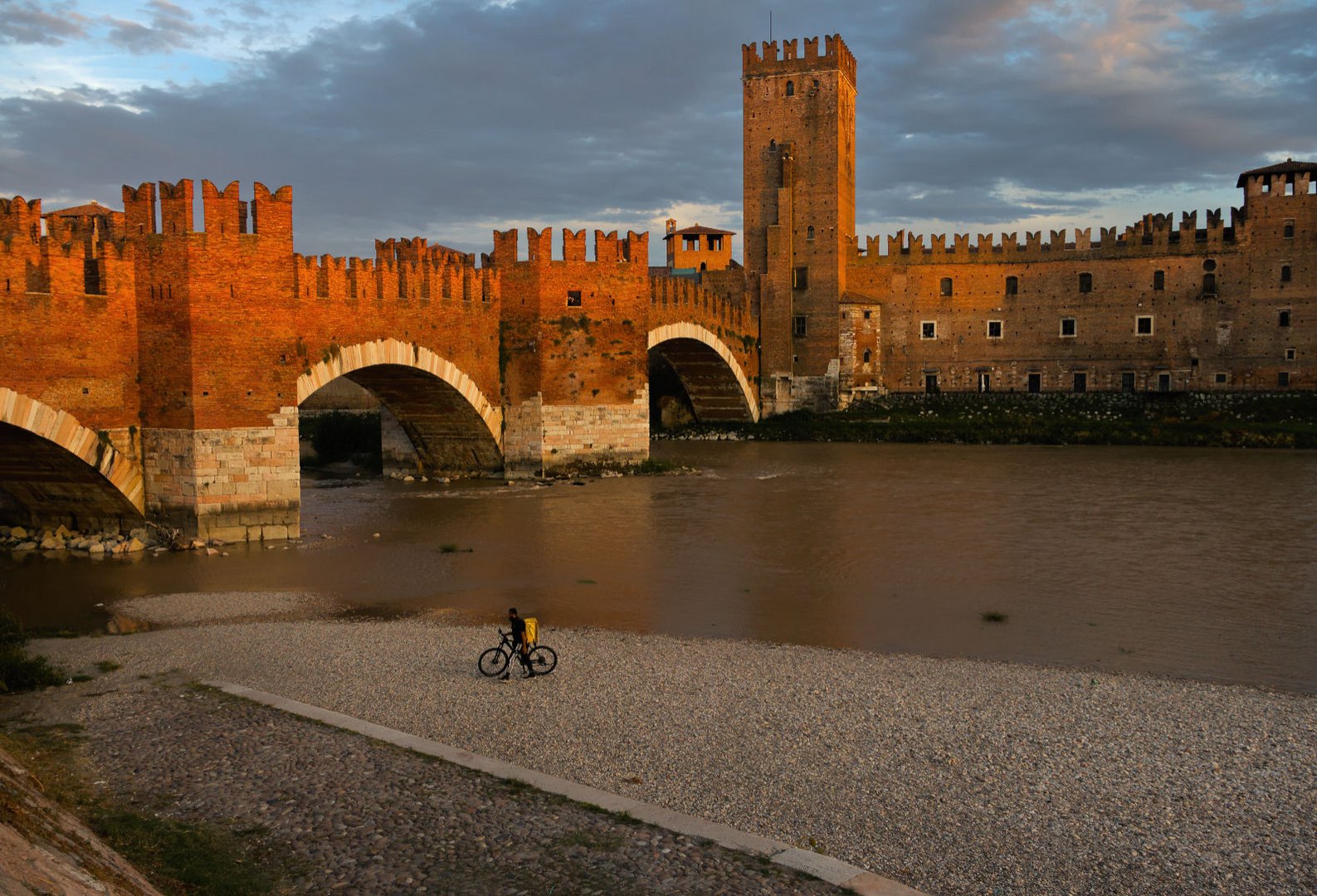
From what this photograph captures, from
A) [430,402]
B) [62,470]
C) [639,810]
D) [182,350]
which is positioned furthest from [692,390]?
[639,810]

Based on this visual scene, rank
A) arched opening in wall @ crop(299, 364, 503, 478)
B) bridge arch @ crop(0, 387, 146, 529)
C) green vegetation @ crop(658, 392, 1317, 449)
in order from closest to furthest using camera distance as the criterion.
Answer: bridge arch @ crop(0, 387, 146, 529) < arched opening in wall @ crop(299, 364, 503, 478) < green vegetation @ crop(658, 392, 1317, 449)

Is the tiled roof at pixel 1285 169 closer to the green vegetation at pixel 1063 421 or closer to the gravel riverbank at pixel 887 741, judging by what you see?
the green vegetation at pixel 1063 421

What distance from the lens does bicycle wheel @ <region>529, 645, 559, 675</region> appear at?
884 cm

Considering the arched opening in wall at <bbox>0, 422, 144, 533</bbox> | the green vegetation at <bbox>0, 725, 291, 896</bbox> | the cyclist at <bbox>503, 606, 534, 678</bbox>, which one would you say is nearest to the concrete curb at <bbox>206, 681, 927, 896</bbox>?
the green vegetation at <bbox>0, 725, 291, 896</bbox>

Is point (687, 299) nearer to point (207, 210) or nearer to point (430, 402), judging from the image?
point (430, 402)

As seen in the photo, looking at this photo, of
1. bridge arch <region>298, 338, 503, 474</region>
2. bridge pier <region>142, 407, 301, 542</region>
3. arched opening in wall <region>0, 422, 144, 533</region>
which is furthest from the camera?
bridge arch <region>298, 338, 503, 474</region>

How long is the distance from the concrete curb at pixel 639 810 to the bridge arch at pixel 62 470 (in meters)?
8.50

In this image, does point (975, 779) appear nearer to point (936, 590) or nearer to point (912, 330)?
point (936, 590)

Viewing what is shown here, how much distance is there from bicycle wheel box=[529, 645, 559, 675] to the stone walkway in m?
1.91

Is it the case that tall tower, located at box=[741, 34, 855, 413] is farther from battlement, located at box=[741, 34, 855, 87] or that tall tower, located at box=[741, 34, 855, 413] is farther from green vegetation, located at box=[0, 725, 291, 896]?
green vegetation, located at box=[0, 725, 291, 896]

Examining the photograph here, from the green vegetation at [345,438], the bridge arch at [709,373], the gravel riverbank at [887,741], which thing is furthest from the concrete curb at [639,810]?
the bridge arch at [709,373]

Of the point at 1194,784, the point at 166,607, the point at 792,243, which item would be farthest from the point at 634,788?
the point at 792,243

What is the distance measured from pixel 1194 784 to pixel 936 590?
22.2 feet

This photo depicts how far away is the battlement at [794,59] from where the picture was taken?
3875cm
